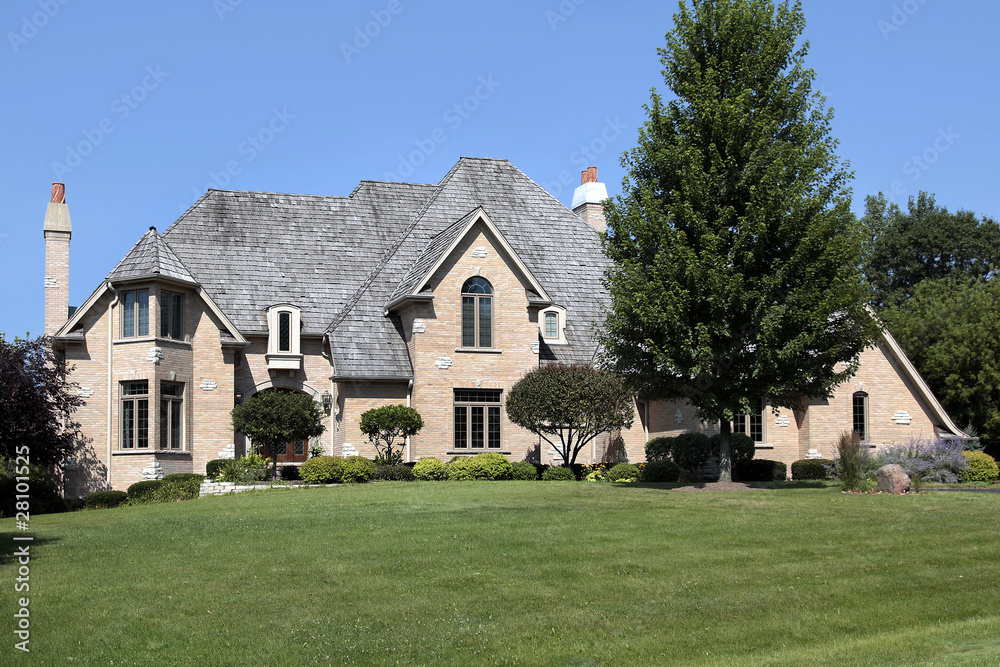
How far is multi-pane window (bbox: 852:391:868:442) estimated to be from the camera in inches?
1356

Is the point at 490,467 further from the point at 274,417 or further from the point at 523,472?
the point at 274,417

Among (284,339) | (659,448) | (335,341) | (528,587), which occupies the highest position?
(284,339)

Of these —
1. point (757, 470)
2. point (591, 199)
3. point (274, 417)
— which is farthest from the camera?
point (591, 199)

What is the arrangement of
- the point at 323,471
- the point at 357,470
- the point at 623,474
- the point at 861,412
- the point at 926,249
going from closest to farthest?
the point at 323,471
the point at 357,470
the point at 623,474
the point at 861,412
the point at 926,249

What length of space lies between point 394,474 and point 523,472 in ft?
13.4

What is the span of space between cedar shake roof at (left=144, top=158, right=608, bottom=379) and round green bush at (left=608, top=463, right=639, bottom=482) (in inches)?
250

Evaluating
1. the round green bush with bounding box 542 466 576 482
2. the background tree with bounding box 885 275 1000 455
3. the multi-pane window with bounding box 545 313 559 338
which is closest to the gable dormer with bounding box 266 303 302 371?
the multi-pane window with bounding box 545 313 559 338

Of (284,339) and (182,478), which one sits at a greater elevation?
(284,339)

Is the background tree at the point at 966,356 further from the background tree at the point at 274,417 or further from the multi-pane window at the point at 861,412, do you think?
the background tree at the point at 274,417

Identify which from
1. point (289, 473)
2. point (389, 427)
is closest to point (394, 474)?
point (389, 427)

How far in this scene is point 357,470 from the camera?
28.3m

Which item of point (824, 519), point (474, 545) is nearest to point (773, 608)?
point (474, 545)

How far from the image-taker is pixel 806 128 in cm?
2375

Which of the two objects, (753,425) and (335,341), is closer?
(335,341)
